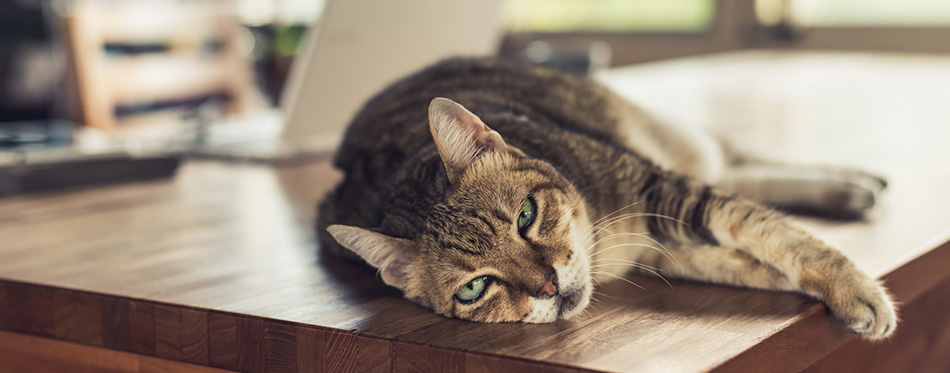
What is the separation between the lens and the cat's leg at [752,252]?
2.97 feet

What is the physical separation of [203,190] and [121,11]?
2.49 metres

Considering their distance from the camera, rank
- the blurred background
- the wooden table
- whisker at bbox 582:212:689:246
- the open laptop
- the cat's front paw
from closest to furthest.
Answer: the wooden table, the cat's front paw, whisker at bbox 582:212:689:246, the open laptop, the blurred background

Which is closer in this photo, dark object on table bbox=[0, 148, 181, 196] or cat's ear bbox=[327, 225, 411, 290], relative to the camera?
cat's ear bbox=[327, 225, 411, 290]

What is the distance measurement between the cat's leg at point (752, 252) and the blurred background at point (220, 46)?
3.46 ft

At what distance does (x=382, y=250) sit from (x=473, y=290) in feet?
0.38

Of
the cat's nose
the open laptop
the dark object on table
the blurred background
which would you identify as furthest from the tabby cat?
the blurred background

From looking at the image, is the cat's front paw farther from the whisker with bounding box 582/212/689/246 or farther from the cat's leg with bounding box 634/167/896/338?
the whisker with bounding box 582/212/689/246

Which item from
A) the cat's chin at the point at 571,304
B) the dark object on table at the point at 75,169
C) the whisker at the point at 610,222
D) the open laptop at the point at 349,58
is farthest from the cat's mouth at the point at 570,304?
the dark object on table at the point at 75,169

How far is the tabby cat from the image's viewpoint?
0.90 metres

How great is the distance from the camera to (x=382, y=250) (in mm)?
938

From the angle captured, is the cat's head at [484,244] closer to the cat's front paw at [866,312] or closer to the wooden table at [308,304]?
the wooden table at [308,304]

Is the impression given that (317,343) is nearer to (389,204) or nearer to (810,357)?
(389,204)

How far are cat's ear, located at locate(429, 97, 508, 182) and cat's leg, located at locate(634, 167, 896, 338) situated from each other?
238 mm

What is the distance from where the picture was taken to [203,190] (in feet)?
5.20
